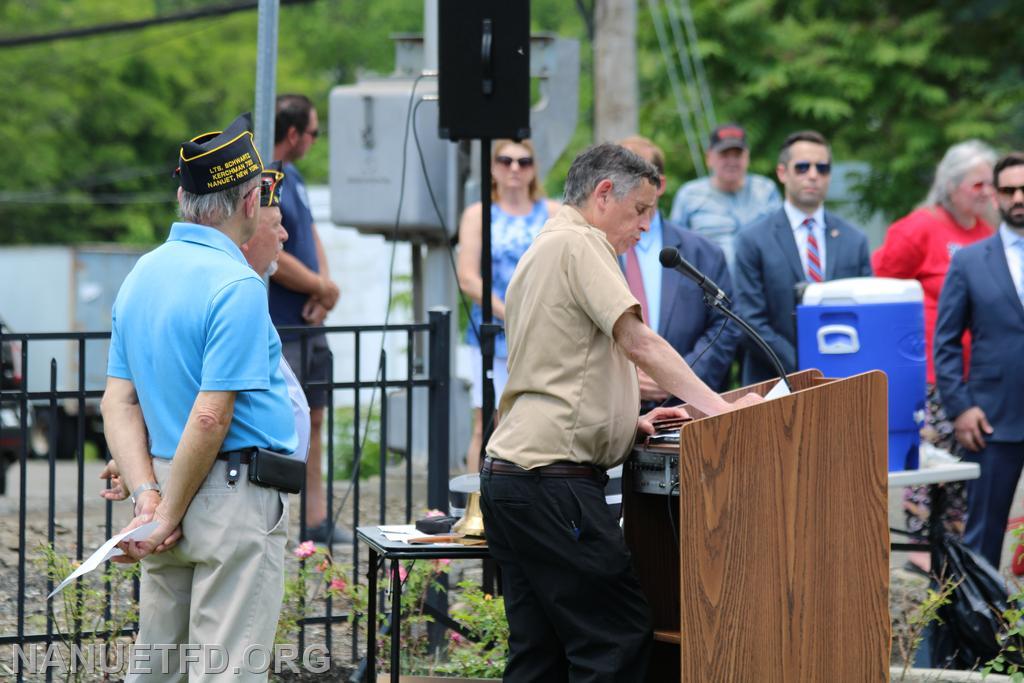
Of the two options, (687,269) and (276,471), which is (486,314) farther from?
(276,471)

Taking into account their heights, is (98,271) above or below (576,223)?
above

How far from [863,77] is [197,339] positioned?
41.1 feet

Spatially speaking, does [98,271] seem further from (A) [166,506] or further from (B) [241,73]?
(A) [166,506]

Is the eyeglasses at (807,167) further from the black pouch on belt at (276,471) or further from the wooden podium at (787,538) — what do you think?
the black pouch on belt at (276,471)

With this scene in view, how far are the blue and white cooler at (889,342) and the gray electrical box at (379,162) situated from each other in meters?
3.32

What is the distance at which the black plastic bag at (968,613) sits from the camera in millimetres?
5734

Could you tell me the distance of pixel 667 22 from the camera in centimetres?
1691

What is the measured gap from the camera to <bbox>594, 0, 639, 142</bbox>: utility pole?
11.9 meters

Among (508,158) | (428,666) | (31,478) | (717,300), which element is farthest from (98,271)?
(717,300)

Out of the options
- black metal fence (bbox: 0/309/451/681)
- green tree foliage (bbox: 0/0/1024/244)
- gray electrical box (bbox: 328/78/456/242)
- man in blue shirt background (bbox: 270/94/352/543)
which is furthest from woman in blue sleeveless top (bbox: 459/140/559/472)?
green tree foliage (bbox: 0/0/1024/244)

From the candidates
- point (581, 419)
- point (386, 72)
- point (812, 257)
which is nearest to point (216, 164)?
point (581, 419)

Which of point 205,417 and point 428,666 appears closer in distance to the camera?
point 205,417

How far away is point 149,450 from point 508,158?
3488mm

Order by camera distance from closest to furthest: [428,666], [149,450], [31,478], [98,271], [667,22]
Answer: [149,450] < [428,666] < [31,478] < [667,22] < [98,271]
